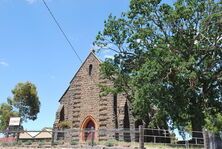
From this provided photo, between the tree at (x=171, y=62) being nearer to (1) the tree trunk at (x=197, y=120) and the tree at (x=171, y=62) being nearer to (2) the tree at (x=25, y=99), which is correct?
(1) the tree trunk at (x=197, y=120)

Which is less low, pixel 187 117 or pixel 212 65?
pixel 212 65

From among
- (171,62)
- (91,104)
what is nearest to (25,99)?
(91,104)

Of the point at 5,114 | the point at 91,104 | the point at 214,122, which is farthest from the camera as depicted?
the point at 5,114

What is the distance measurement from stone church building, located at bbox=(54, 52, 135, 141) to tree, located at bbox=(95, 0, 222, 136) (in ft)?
11.4

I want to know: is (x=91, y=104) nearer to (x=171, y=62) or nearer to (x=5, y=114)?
(x=171, y=62)

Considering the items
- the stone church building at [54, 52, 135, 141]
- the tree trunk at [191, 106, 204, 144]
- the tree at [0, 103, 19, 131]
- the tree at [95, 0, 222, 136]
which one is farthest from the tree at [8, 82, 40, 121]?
the tree trunk at [191, 106, 204, 144]

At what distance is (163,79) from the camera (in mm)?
26625

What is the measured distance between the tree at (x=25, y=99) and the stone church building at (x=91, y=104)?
640 inches

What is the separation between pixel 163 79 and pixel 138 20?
6474 millimetres

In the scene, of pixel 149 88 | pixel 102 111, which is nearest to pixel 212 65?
pixel 149 88

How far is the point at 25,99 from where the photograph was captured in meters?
52.7

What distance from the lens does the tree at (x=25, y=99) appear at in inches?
2061

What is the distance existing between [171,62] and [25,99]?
32334 mm

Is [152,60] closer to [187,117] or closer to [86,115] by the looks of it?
[187,117]
